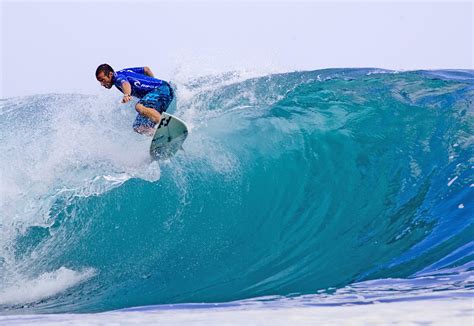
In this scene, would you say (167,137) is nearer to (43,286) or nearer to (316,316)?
(43,286)

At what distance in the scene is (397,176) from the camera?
7.55 metres

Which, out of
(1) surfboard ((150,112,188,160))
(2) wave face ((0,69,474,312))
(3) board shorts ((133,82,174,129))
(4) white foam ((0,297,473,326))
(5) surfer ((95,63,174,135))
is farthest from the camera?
(3) board shorts ((133,82,174,129))

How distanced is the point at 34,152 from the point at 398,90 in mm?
6124

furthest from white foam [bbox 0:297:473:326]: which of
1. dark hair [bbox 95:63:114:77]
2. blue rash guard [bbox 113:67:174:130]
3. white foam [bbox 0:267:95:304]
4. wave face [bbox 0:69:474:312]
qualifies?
dark hair [bbox 95:63:114:77]

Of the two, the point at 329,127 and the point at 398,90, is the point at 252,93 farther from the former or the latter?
the point at 398,90

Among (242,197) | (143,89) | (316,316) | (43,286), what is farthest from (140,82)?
(316,316)

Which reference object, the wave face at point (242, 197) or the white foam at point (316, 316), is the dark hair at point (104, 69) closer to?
the wave face at point (242, 197)

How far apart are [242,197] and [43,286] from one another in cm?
279

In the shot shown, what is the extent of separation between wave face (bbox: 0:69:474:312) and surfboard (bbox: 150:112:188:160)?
0.86 feet

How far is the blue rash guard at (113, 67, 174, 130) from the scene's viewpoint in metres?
7.11

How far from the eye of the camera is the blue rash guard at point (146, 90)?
7.11m

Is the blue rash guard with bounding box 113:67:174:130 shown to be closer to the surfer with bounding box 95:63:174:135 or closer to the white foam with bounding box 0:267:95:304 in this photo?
the surfer with bounding box 95:63:174:135

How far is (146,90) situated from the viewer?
7.23 meters

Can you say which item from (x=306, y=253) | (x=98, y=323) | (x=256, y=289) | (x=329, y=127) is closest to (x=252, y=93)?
(x=329, y=127)
